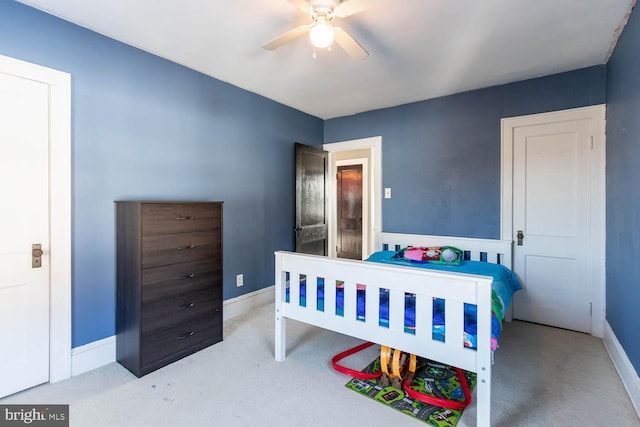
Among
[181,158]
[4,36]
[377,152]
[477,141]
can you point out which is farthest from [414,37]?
[4,36]

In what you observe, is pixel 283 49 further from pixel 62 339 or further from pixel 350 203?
pixel 350 203

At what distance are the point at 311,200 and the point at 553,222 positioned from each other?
262 centimetres

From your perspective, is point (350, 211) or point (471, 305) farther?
point (350, 211)

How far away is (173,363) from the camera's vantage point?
222 cm

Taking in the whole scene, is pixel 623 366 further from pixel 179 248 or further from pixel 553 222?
pixel 179 248

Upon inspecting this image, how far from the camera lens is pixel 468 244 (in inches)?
128

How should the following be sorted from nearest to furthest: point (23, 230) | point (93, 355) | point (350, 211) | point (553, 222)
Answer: point (23, 230) → point (93, 355) → point (553, 222) → point (350, 211)

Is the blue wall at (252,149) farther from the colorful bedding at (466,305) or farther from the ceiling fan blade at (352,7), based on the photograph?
the ceiling fan blade at (352,7)

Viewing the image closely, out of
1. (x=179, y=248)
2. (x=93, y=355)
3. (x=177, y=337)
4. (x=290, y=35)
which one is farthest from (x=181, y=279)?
(x=290, y=35)

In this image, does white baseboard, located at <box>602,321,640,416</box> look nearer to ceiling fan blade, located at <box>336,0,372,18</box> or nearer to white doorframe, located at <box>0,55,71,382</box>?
ceiling fan blade, located at <box>336,0,372,18</box>

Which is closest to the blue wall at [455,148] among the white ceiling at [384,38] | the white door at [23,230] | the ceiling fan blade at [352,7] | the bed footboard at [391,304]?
the white ceiling at [384,38]

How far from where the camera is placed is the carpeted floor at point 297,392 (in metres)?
1.65

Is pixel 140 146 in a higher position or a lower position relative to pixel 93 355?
higher

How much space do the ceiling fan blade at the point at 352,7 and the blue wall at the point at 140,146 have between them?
1.60 meters
